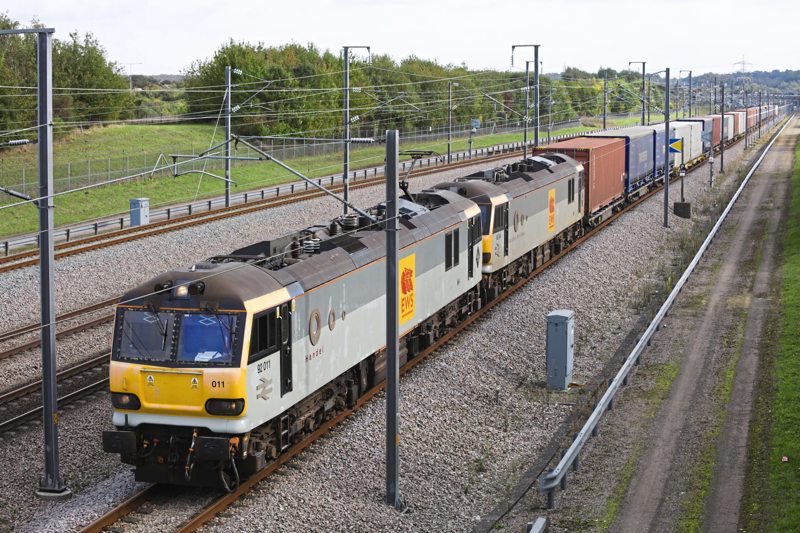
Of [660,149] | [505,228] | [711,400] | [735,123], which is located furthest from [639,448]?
[735,123]

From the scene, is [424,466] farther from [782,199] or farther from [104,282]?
[782,199]

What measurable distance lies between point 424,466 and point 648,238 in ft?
94.2

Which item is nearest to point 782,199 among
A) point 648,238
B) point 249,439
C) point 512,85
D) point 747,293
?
point 648,238

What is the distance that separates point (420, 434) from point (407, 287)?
4049mm

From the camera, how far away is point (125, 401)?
1571 centimetres

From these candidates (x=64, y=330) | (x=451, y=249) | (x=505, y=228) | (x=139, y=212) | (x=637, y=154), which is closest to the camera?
(x=451, y=249)

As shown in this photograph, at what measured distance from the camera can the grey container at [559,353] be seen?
74.1ft

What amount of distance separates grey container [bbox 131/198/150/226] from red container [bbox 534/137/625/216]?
56.2 feet

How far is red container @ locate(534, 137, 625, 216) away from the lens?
43688mm

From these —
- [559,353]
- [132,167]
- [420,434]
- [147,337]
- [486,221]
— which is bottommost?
[420,434]

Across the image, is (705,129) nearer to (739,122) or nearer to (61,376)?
(739,122)

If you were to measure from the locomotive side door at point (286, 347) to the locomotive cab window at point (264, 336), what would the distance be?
156 millimetres

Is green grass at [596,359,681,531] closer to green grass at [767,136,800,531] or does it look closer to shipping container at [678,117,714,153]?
green grass at [767,136,800,531]

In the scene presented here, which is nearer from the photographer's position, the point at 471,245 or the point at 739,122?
the point at 471,245
